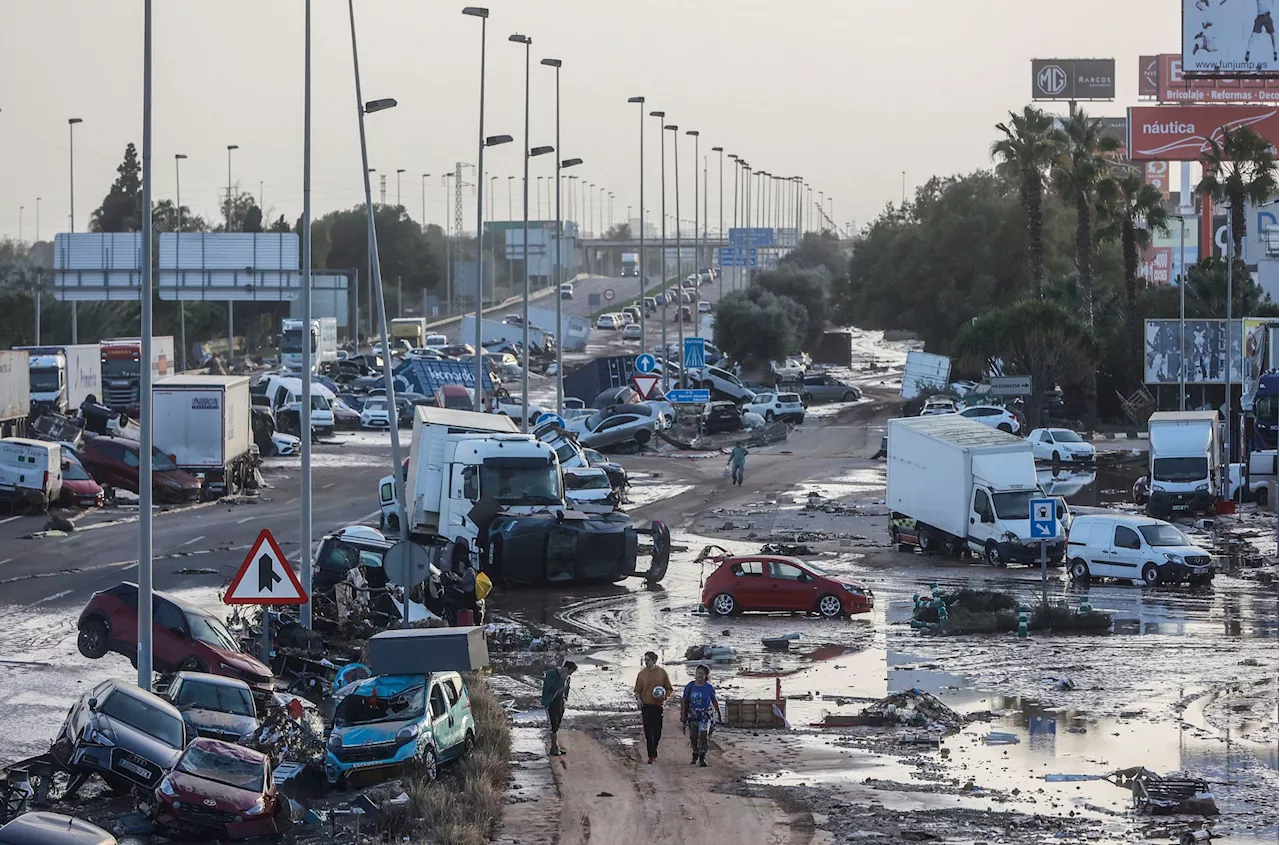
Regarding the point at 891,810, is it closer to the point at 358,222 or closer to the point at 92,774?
the point at 92,774

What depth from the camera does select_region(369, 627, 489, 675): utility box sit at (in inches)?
736

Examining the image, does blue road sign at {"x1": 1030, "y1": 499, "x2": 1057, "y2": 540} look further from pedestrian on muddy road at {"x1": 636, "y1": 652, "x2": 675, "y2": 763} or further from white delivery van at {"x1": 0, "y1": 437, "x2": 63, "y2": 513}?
white delivery van at {"x1": 0, "y1": 437, "x2": 63, "y2": 513}

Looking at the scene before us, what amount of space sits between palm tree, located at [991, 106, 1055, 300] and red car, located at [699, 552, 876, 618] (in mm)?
47172

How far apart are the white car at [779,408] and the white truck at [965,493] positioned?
1317 inches

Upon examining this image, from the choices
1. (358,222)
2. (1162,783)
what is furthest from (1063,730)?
(358,222)

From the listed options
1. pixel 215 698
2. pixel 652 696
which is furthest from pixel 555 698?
pixel 215 698

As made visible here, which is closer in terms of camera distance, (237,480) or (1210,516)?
(1210,516)

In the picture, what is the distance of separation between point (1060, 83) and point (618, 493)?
112 metres

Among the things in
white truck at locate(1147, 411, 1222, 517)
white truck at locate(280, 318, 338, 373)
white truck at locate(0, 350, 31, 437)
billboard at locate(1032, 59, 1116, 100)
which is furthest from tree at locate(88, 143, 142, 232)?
white truck at locate(1147, 411, 1222, 517)

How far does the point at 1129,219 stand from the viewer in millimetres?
72688

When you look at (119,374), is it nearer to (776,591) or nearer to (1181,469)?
(1181,469)

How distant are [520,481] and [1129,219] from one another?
45.4m

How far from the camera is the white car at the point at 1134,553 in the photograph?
33.1 metres

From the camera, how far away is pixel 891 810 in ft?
55.4
